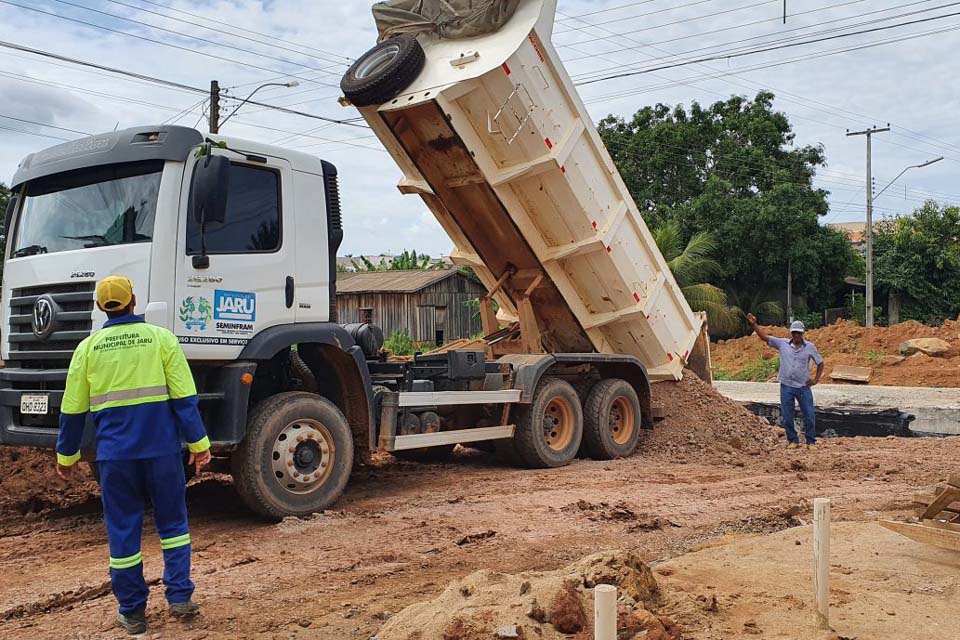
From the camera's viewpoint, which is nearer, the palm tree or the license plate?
the license plate

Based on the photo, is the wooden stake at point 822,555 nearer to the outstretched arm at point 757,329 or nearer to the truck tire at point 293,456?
the truck tire at point 293,456

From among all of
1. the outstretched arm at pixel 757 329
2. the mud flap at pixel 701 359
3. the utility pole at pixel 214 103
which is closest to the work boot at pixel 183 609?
the mud flap at pixel 701 359

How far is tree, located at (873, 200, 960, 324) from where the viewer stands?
32250 millimetres

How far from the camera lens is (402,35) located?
8.50 m

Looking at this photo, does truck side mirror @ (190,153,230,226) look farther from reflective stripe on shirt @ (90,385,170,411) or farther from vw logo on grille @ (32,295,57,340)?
reflective stripe on shirt @ (90,385,170,411)

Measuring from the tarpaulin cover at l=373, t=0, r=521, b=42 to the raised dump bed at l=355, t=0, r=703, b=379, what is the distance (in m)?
0.09

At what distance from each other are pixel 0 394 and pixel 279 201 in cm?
237

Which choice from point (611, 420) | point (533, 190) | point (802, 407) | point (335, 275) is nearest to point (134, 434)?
point (335, 275)

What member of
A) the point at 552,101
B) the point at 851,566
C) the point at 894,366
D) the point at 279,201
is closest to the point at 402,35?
the point at 552,101

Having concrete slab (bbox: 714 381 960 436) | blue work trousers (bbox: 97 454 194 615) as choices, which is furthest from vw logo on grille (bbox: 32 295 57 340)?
concrete slab (bbox: 714 381 960 436)

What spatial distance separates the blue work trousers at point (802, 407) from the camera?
11.2m

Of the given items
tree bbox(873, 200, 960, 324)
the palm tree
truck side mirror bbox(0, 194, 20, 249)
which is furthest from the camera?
tree bbox(873, 200, 960, 324)

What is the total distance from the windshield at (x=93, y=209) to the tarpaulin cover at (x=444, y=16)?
330cm

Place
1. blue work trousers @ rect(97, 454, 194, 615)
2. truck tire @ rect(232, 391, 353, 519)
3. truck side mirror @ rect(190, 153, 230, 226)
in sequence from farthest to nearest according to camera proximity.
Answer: truck tire @ rect(232, 391, 353, 519) → truck side mirror @ rect(190, 153, 230, 226) → blue work trousers @ rect(97, 454, 194, 615)
